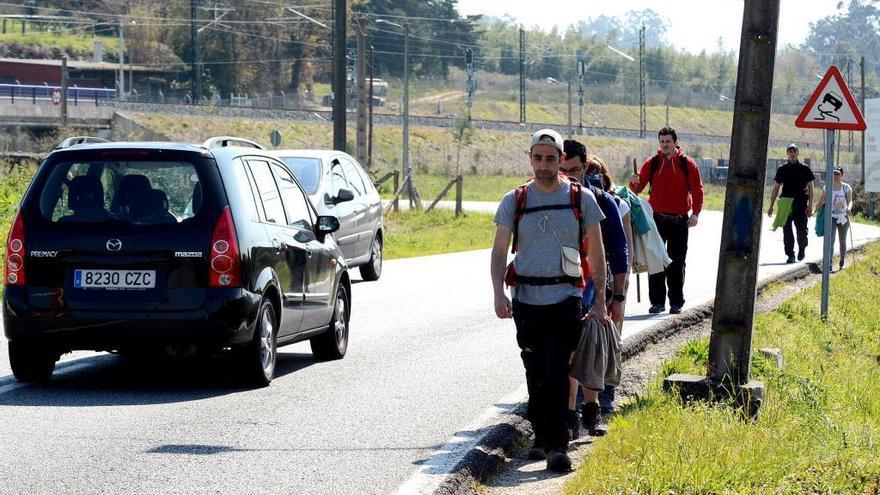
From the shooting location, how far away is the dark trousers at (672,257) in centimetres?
1498

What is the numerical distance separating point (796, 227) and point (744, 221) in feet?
52.1

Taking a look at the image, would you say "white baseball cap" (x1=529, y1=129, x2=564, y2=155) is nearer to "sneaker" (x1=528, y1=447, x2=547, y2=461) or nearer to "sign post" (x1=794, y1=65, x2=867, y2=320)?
"sneaker" (x1=528, y1=447, x2=547, y2=461)

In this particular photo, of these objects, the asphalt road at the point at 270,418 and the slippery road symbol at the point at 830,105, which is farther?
the slippery road symbol at the point at 830,105

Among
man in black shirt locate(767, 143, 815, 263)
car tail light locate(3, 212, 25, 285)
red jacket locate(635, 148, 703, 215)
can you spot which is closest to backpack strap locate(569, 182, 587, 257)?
car tail light locate(3, 212, 25, 285)

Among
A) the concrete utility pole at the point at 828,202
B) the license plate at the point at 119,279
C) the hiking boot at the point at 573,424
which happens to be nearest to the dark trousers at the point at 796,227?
the concrete utility pole at the point at 828,202

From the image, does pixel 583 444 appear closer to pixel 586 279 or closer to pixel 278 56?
pixel 586 279

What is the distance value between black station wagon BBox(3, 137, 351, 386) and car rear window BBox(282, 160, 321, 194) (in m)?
7.94

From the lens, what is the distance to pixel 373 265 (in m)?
20.0

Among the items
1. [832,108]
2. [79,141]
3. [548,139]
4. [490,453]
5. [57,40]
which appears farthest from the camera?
[57,40]

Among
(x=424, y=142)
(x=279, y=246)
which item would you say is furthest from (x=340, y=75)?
(x=424, y=142)

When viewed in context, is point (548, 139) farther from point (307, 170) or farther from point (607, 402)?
point (307, 170)

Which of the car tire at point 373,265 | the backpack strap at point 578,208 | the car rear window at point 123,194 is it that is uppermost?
the backpack strap at point 578,208

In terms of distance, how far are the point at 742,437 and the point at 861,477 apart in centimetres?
63

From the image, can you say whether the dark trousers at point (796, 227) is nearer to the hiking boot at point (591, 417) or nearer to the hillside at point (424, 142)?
the hiking boot at point (591, 417)
